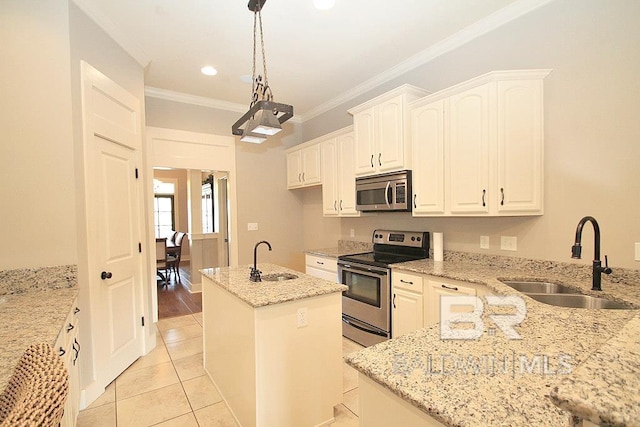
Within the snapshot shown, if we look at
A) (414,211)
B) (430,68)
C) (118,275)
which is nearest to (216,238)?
(118,275)

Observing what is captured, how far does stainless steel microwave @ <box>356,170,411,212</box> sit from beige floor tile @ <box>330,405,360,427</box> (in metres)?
1.78

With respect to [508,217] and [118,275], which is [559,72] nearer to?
[508,217]

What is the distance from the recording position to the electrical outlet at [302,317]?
187cm

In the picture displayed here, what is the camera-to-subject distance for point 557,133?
7.32 feet

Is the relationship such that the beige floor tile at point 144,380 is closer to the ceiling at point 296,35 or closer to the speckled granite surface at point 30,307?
the speckled granite surface at point 30,307

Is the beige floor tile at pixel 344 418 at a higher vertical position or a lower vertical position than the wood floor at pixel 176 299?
higher

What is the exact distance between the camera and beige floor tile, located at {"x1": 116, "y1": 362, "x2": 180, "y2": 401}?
7.97 feet

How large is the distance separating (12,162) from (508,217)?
3625 mm

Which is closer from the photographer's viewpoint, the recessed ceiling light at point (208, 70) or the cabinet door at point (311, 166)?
the recessed ceiling light at point (208, 70)

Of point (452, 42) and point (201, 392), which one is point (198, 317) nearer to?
point (201, 392)

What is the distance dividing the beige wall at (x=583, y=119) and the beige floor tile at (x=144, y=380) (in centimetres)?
306

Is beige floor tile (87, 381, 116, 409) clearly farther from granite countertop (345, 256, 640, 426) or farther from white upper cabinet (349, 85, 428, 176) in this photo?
white upper cabinet (349, 85, 428, 176)

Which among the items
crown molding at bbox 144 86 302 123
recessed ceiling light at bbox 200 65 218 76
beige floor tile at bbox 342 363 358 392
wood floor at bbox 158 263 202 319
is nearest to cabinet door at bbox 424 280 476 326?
beige floor tile at bbox 342 363 358 392

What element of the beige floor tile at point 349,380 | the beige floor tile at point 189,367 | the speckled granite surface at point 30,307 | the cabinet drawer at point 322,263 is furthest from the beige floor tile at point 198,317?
the beige floor tile at point 349,380
